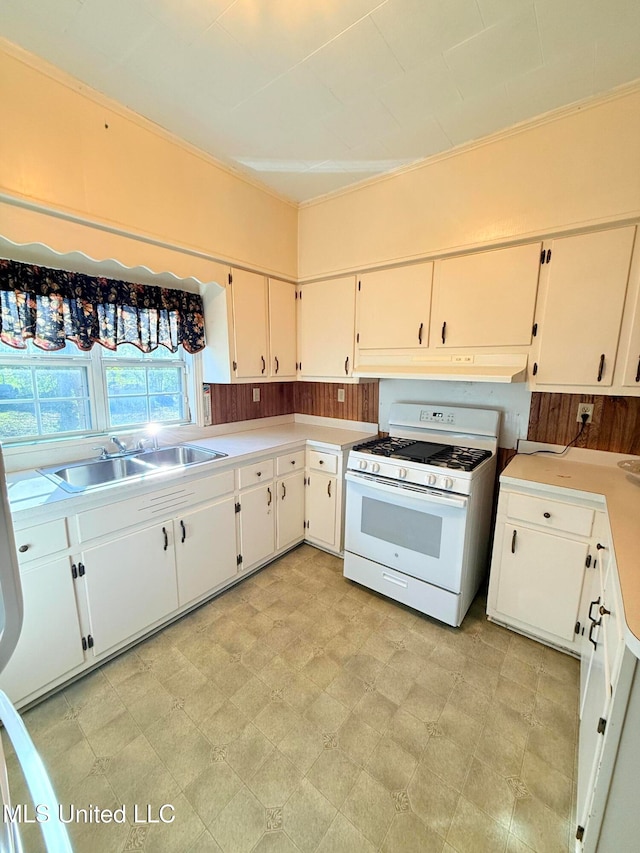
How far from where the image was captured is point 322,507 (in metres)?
2.75

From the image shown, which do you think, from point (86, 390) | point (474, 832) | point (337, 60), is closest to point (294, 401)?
point (86, 390)

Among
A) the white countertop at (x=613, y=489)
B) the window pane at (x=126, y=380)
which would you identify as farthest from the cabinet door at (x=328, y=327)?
the white countertop at (x=613, y=489)

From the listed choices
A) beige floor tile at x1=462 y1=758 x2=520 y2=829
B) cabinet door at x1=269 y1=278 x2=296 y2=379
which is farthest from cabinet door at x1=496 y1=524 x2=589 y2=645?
cabinet door at x1=269 y1=278 x2=296 y2=379

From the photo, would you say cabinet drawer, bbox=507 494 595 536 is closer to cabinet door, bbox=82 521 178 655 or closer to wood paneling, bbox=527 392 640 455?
wood paneling, bbox=527 392 640 455

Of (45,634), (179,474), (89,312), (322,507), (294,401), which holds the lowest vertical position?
(45,634)

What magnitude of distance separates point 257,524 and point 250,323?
1.45 meters

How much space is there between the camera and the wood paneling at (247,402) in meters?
2.82

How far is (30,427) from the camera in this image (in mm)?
1958

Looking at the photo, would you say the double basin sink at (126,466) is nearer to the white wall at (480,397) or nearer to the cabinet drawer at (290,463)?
the cabinet drawer at (290,463)

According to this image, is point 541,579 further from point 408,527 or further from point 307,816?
point 307,816

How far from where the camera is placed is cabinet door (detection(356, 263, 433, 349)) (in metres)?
2.34

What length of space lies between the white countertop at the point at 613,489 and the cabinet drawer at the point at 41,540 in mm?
1990

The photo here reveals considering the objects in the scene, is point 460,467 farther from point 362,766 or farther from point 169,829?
point 169,829

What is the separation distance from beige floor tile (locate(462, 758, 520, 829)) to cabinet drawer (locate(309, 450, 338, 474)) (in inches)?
65.6
